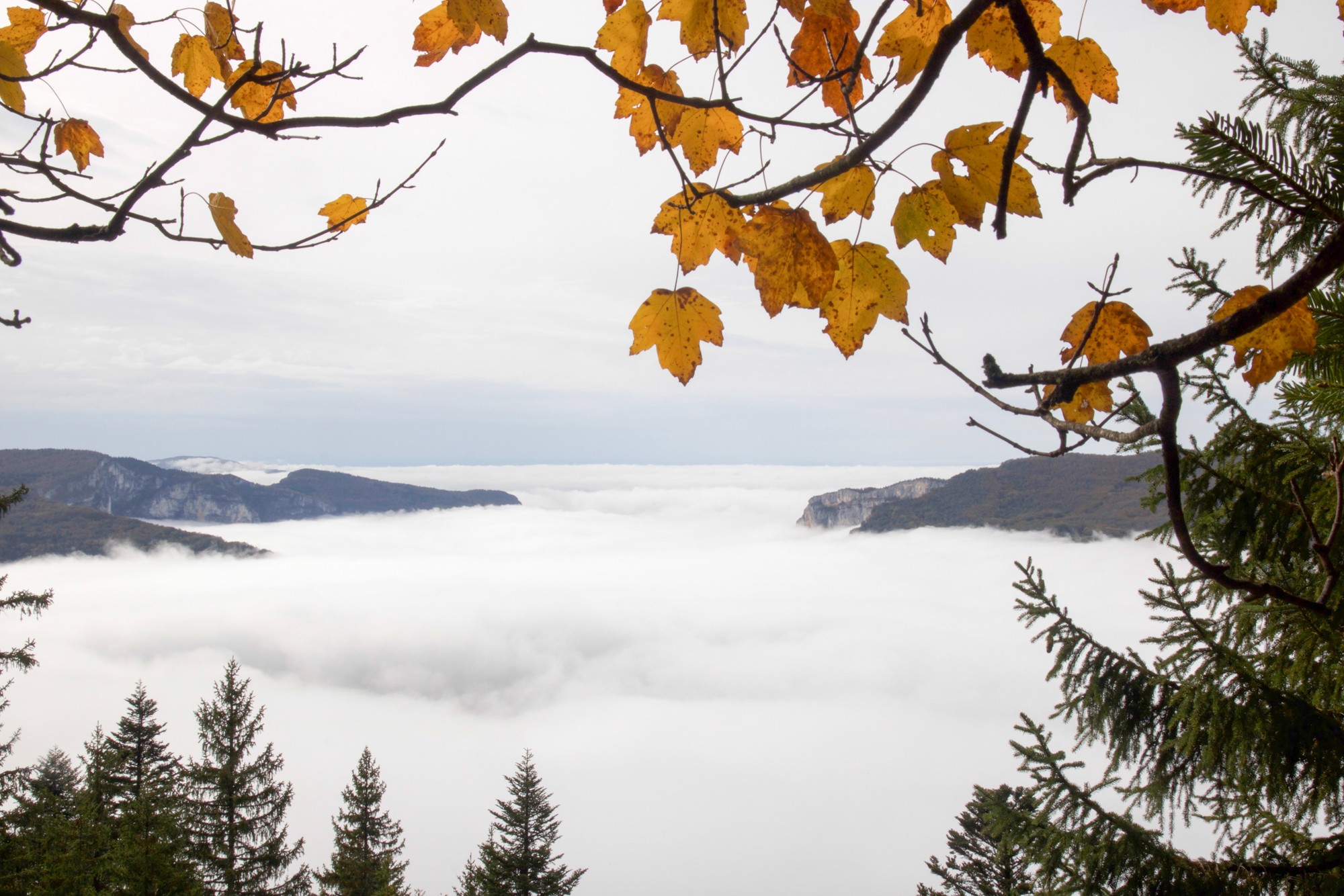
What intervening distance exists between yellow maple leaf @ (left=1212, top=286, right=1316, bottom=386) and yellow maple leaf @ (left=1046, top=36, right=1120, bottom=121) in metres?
0.46

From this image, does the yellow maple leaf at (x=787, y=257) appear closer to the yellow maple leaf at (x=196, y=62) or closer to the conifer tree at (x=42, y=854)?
the yellow maple leaf at (x=196, y=62)

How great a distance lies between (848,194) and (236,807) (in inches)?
1011

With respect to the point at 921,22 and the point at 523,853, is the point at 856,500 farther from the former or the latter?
the point at 921,22

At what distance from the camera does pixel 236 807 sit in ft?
64.7

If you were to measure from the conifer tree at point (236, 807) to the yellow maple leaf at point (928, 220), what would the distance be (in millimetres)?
23066

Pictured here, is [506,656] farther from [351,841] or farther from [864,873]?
[351,841]

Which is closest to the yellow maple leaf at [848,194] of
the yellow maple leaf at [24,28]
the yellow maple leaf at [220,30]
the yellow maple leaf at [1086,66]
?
the yellow maple leaf at [1086,66]

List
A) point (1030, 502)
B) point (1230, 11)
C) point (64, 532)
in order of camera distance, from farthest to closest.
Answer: point (64, 532) < point (1030, 502) < point (1230, 11)

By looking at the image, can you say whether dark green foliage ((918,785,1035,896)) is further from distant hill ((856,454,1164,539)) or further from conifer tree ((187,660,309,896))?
distant hill ((856,454,1164,539))

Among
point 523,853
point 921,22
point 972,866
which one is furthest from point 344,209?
point 523,853

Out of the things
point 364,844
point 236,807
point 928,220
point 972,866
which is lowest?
point 364,844

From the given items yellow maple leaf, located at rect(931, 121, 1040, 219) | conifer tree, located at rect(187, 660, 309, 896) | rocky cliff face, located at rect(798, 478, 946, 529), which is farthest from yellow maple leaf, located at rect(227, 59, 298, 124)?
rocky cliff face, located at rect(798, 478, 946, 529)

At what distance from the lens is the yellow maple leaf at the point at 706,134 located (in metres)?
1.23

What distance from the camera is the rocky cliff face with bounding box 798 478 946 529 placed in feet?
544
